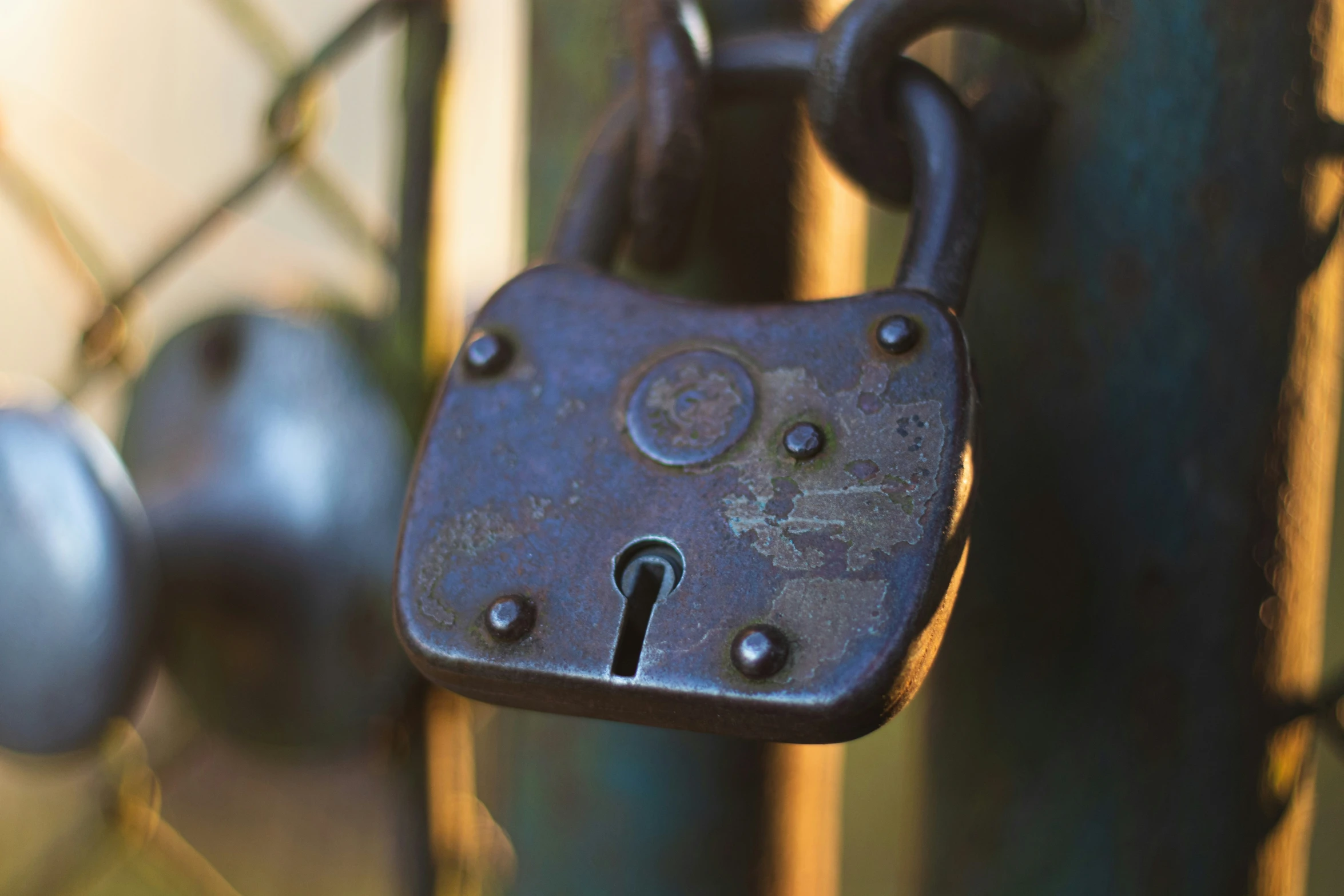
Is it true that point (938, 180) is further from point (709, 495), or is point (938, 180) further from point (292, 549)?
point (292, 549)

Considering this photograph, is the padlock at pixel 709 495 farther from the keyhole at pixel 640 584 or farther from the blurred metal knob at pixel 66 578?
the blurred metal knob at pixel 66 578

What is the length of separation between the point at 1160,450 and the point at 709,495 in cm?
15

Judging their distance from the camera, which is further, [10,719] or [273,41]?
[273,41]

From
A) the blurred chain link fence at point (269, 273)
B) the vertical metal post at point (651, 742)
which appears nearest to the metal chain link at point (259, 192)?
the blurred chain link fence at point (269, 273)

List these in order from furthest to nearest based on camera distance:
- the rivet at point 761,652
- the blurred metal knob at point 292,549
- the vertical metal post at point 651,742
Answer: the blurred metal knob at point 292,549
the vertical metal post at point 651,742
the rivet at point 761,652

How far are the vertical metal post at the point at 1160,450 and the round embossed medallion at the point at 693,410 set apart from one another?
0.10 meters

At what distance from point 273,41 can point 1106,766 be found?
0.52 m

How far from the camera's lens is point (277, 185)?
543 millimetres

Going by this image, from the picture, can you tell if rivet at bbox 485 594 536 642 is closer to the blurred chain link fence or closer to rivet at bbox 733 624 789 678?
rivet at bbox 733 624 789 678

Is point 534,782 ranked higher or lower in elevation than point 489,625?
lower

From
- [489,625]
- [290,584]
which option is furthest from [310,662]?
[489,625]

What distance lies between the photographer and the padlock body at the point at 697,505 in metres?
0.25

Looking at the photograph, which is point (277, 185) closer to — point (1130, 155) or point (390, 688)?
point (390, 688)

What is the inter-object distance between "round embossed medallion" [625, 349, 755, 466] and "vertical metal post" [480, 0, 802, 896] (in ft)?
0.29
